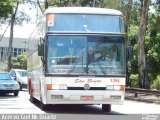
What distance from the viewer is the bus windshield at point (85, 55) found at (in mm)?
17767

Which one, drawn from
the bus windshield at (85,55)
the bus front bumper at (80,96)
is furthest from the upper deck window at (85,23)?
the bus front bumper at (80,96)

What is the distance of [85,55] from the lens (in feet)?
58.7

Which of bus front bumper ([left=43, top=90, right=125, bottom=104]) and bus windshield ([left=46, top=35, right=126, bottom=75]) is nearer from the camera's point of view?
bus front bumper ([left=43, top=90, right=125, bottom=104])

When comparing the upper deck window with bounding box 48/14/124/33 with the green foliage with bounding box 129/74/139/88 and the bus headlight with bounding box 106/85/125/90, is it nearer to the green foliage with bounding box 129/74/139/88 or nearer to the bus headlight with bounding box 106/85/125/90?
the bus headlight with bounding box 106/85/125/90

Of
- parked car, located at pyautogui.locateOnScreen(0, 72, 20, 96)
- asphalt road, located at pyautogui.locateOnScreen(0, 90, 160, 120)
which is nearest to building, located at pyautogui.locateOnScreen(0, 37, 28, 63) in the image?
parked car, located at pyautogui.locateOnScreen(0, 72, 20, 96)

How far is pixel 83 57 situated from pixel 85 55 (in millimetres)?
99

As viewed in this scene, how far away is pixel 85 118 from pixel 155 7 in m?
29.5

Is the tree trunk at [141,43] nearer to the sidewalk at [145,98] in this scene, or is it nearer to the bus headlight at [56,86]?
the sidewalk at [145,98]

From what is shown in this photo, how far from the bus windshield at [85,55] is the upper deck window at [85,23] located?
29cm

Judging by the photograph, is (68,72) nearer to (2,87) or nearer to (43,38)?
(43,38)

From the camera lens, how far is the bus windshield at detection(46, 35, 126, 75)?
17767 millimetres

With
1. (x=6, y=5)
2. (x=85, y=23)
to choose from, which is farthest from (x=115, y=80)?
(x=6, y=5)

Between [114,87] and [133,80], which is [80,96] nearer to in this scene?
[114,87]

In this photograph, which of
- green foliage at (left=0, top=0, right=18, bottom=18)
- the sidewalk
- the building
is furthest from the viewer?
the building
